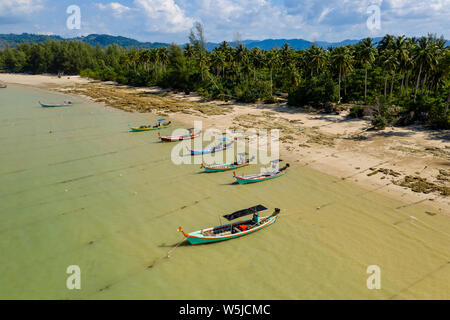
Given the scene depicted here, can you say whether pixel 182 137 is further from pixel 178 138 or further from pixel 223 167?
pixel 223 167

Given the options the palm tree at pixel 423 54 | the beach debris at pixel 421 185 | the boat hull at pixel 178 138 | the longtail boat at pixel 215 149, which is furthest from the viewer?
the boat hull at pixel 178 138

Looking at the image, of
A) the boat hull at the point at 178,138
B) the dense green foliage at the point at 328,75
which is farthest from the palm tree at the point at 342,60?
the boat hull at the point at 178,138

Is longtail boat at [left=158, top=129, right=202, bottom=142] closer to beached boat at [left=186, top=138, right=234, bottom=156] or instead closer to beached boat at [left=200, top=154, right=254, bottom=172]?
beached boat at [left=186, top=138, right=234, bottom=156]

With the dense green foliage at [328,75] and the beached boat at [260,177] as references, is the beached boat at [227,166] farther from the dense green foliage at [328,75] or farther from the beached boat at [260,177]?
the dense green foliage at [328,75]

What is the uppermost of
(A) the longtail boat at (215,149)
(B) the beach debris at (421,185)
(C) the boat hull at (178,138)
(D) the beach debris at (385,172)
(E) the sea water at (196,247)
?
(C) the boat hull at (178,138)

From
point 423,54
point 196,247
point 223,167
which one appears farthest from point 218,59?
point 196,247
